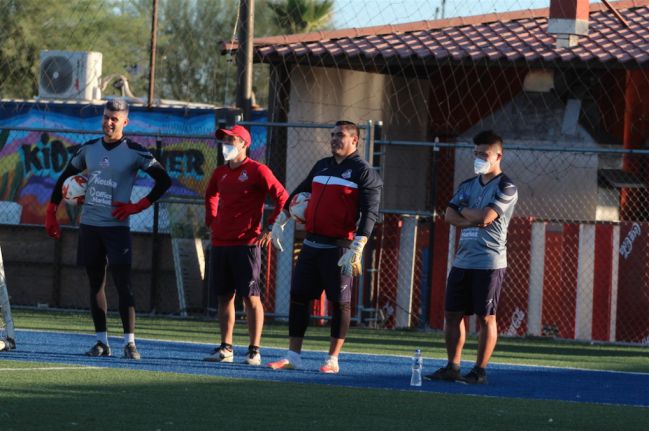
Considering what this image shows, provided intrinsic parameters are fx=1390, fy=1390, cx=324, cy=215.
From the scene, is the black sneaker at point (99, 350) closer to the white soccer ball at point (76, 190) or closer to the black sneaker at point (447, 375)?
the white soccer ball at point (76, 190)

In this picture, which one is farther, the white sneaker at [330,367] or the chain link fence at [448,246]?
the chain link fence at [448,246]

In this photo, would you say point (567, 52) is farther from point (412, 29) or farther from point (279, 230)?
point (279, 230)

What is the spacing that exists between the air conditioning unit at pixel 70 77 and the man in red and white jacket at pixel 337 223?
1402 centimetres

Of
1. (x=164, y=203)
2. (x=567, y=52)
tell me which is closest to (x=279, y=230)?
(x=164, y=203)

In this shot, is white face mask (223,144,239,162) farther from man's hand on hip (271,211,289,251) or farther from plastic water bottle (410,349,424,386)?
plastic water bottle (410,349,424,386)

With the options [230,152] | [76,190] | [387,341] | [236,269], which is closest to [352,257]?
[236,269]

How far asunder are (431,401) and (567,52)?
10326 mm

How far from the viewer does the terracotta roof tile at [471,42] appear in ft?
59.9

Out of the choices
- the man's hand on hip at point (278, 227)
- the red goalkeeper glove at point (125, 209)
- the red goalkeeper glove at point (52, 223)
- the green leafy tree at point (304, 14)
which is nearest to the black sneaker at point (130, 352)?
the red goalkeeper glove at point (125, 209)

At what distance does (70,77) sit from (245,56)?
7475 millimetres

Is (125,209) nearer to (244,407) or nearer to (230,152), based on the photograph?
(230,152)

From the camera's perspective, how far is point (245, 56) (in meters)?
17.4

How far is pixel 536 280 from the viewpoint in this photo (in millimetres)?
16156

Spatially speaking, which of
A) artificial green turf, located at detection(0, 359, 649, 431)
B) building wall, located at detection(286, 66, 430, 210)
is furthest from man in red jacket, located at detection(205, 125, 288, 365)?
building wall, located at detection(286, 66, 430, 210)
